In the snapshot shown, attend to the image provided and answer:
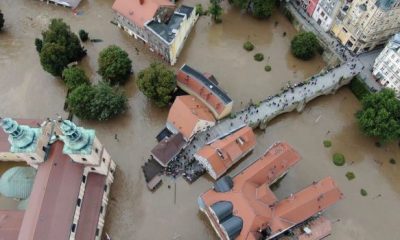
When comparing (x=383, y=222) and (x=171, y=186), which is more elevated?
(x=171, y=186)

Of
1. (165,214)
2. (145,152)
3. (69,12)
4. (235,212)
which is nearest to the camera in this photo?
(235,212)

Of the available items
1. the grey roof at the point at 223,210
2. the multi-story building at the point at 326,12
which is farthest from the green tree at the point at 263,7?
the grey roof at the point at 223,210

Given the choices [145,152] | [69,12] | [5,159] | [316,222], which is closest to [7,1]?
[69,12]

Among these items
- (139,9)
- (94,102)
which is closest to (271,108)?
(94,102)

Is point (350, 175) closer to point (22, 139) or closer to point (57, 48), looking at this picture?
point (22, 139)

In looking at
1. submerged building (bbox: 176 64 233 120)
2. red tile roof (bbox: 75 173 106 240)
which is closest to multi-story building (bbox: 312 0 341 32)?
submerged building (bbox: 176 64 233 120)

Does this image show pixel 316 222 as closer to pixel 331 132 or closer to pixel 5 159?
pixel 331 132
